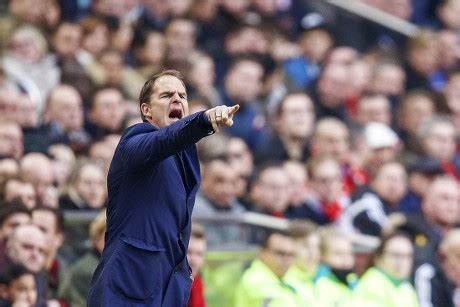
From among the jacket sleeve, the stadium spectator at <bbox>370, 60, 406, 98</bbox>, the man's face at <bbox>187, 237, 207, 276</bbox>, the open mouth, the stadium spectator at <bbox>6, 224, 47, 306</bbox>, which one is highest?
the open mouth

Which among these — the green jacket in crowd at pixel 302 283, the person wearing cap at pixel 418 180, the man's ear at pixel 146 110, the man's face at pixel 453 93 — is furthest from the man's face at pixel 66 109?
the man's face at pixel 453 93

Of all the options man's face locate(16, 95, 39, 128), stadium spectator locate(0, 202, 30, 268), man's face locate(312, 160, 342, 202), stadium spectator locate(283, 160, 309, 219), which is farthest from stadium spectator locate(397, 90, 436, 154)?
stadium spectator locate(0, 202, 30, 268)

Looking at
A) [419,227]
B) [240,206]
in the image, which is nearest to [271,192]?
[240,206]

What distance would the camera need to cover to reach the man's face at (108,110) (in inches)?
446

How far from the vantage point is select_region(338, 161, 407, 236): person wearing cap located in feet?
38.1

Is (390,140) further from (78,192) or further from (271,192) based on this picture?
(78,192)

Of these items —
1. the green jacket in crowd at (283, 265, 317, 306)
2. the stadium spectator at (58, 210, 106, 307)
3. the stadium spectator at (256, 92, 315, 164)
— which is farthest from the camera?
the stadium spectator at (256, 92, 315, 164)

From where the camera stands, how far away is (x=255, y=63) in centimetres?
1325

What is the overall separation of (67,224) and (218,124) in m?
3.74

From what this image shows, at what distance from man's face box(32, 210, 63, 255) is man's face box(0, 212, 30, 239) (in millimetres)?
62

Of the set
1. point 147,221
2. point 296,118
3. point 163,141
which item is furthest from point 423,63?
point 163,141

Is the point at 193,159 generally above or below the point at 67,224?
above

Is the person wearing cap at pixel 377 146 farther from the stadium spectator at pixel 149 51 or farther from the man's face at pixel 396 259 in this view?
the man's face at pixel 396 259

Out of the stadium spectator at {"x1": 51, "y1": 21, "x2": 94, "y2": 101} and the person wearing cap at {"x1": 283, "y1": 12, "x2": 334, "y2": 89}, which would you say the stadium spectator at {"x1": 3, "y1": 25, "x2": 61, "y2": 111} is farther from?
the person wearing cap at {"x1": 283, "y1": 12, "x2": 334, "y2": 89}
